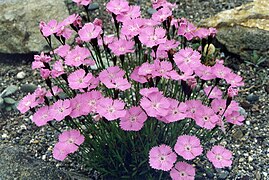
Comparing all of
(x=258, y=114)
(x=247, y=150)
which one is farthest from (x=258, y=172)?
(x=258, y=114)

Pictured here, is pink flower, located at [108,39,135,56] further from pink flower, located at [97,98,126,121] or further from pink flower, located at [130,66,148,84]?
pink flower, located at [97,98,126,121]

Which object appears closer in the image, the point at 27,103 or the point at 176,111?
the point at 176,111

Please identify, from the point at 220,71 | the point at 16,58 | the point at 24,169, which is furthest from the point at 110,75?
the point at 16,58

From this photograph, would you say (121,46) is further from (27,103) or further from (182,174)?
(182,174)

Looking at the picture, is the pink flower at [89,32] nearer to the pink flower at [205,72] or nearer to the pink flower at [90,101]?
the pink flower at [90,101]

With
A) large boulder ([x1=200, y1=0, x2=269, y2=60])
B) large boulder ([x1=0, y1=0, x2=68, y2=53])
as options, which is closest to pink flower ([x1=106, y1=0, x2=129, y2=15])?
large boulder ([x1=200, y1=0, x2=269, y2=60])

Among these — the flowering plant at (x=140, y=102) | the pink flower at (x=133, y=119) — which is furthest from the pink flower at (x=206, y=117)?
the pink flower at (x=133, y=119)
